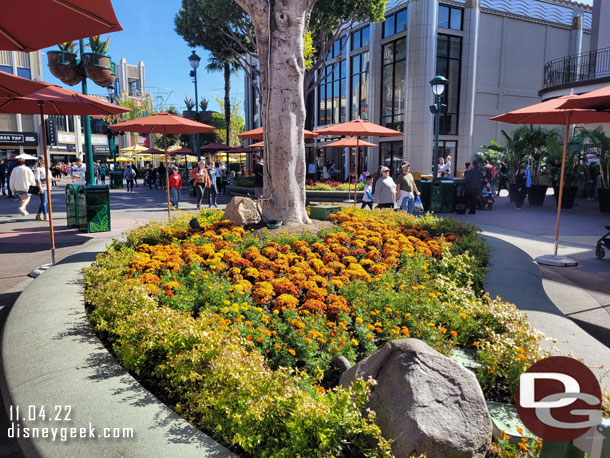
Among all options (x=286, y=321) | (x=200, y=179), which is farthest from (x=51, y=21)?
(x=200, y=179)

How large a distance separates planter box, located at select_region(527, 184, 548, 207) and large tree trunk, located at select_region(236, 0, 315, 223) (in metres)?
13.7

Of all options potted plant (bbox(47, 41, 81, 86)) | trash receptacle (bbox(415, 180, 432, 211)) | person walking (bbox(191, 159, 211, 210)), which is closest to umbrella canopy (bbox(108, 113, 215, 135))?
potted plant (bbox(47, 41, 81, 86))

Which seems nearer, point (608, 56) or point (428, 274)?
point (428, 274)

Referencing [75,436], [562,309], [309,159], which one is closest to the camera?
[75,436]

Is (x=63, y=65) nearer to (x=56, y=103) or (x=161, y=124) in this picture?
(x=161, y=124)

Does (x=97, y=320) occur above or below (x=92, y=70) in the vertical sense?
below

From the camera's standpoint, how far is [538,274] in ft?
21.2

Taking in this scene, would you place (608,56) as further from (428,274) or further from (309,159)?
(309,159)

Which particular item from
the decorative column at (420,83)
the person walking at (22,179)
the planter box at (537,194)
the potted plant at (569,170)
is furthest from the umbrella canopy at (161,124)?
the decorative column at (420,83)

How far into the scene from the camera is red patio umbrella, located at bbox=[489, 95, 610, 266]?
8.09 meters

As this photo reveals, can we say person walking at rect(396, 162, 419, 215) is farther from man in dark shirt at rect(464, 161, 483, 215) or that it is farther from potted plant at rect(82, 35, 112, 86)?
potted plant at rect(82, 35, 112, 86)

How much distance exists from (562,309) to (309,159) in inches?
1364

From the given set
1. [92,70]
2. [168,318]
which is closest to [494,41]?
[92,70]

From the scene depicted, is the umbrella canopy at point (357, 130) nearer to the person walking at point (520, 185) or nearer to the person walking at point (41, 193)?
the person walking at point (520, 185)
